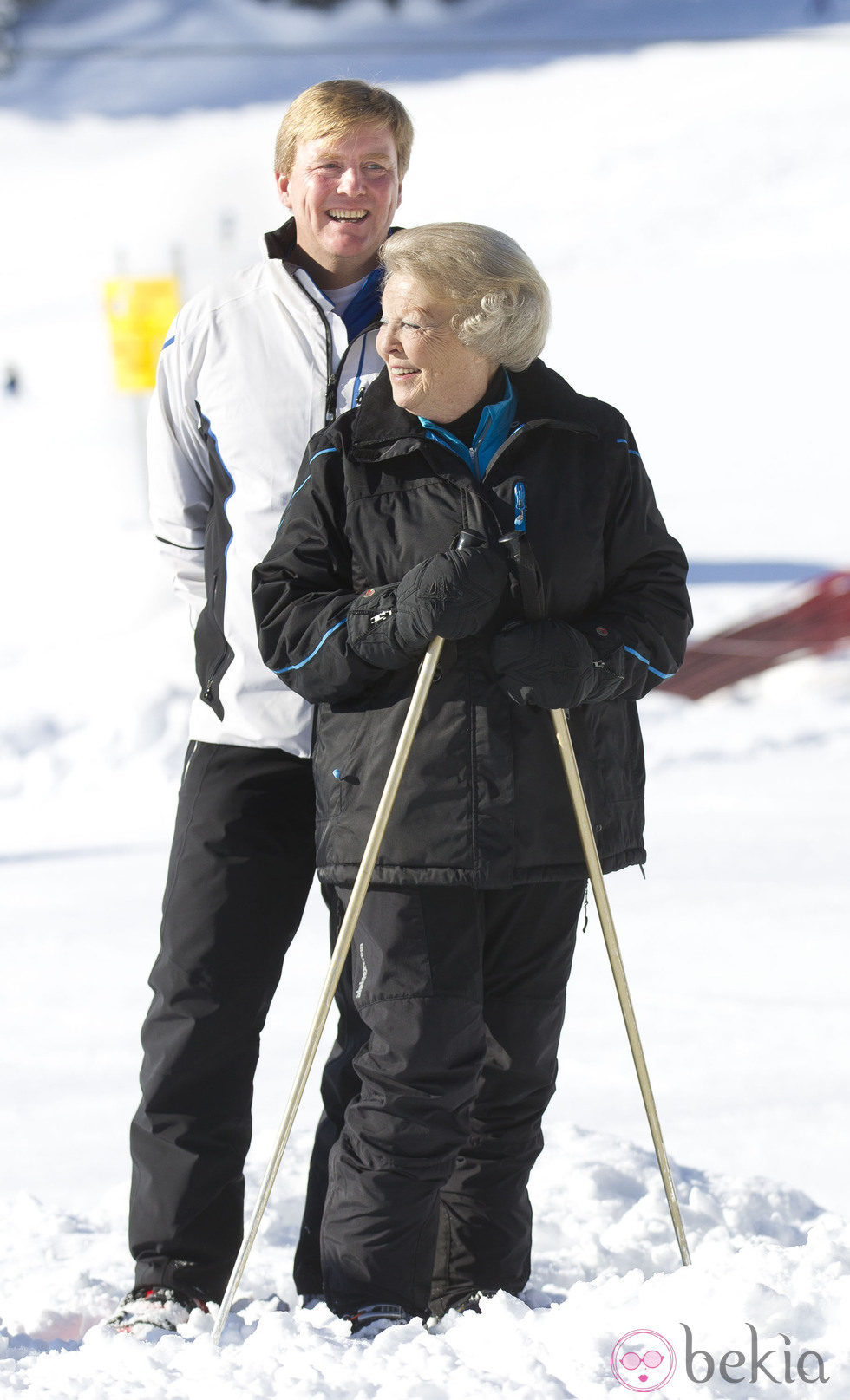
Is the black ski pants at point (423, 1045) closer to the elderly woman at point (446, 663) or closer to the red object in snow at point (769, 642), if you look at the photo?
the elderly woman at point (446, 663)

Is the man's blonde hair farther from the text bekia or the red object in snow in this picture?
the red object in snow

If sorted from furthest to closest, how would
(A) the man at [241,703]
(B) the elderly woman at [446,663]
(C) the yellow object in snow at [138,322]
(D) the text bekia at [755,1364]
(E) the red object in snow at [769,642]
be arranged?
1. (C) the yellow object in snow at [138,322]
2. (E) the red object in snow at [769,642]
3. (A) the man at [241,703]
4. (B) the elderly woman at [446,663]
5. (D) the text bekia at [755,1364]

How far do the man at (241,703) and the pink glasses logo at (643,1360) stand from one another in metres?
0.66

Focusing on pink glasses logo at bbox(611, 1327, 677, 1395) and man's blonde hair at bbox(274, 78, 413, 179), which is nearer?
pink glasses logo at bbox(611, 1327, 677, 1395)

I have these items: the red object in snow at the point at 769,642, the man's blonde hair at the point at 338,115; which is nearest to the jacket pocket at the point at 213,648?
the man's blonde hair at the point at 338,115

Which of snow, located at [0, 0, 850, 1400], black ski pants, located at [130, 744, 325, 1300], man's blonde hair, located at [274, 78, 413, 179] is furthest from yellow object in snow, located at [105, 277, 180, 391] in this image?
black ski pants, located at [130, 744, 325, 1300]

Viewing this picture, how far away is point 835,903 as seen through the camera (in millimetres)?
5070

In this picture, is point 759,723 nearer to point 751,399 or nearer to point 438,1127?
point 438,1127

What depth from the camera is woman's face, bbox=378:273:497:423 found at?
2.09m

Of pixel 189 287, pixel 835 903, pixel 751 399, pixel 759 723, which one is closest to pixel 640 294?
pixel 751 399

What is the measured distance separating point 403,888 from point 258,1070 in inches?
72.7

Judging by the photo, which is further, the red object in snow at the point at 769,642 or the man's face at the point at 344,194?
the red object in snow at the point at 769,642

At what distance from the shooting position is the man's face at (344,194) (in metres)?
2.30

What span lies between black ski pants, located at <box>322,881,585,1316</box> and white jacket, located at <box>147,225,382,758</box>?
0.35 m
